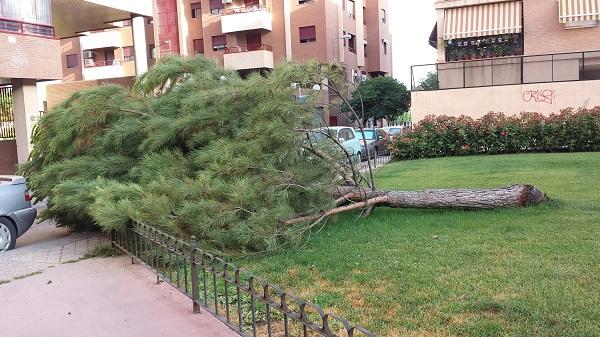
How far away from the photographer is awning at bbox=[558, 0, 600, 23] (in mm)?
19562

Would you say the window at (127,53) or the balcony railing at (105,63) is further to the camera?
the window at (127,53)

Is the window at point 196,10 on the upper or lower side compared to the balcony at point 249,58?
upper

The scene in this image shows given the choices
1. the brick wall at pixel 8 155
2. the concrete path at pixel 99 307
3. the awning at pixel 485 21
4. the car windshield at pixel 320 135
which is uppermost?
the awning at pixel 485 21

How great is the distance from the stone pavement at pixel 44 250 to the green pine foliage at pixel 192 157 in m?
0.34

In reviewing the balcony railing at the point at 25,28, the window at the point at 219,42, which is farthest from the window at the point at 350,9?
the balcony railing at the point at 25,28

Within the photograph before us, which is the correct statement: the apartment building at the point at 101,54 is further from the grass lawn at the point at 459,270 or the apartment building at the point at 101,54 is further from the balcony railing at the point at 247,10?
the grass lawn at the point at 459,270

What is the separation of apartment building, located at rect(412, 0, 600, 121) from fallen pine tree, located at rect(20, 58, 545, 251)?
13063 millimetres

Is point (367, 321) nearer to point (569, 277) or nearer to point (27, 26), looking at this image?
point (569, 277)

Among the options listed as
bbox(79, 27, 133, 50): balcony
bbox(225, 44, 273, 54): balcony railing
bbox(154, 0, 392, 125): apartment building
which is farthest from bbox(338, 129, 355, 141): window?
bbox(79, 27, 133, 50): balcony

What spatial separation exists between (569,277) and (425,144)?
14.1 m

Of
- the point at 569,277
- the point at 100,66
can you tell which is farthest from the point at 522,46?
the point at 100,66

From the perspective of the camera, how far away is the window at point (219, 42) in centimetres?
3725

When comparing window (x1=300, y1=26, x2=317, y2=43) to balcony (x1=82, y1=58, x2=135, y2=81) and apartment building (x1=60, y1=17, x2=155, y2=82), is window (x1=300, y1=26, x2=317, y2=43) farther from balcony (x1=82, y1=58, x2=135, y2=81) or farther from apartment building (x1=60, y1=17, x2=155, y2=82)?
balcony (x1=82, y1=58, x2=135, y2=81)

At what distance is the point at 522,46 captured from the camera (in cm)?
2100
